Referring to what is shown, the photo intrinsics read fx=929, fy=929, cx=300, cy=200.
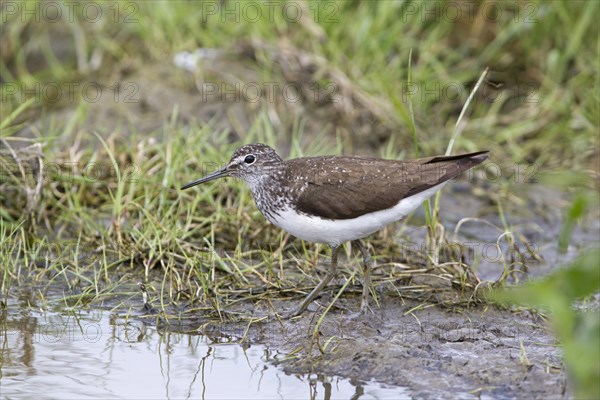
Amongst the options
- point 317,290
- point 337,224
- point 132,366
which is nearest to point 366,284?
point 317,290

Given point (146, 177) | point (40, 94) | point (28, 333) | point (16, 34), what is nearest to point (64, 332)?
point (28, 333)

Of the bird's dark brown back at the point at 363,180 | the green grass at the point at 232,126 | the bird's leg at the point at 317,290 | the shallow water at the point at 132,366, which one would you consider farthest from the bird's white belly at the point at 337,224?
the shallow water at the point at 132,366

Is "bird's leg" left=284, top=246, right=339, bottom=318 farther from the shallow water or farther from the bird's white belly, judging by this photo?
the shallow water

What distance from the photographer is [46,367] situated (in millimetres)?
5570

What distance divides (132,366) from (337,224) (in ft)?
5.17

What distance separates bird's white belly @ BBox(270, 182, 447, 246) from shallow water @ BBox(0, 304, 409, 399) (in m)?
0.81

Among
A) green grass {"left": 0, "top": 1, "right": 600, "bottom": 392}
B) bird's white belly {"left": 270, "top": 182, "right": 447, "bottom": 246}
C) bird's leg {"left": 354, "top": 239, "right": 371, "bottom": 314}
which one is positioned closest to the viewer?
bird's white belly {"left": 270, "top": 182, "right": 447, "bottom": 246}

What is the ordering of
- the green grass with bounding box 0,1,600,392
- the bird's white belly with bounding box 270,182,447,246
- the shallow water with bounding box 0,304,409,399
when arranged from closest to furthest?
the shallow water with bounding box 0,304,409,399, the bird's white belly with bounding box 270,182,447,246, the green grass with bounding box 0,1,600,392

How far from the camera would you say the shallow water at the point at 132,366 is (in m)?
5.27

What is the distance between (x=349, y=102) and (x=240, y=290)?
3.11 m

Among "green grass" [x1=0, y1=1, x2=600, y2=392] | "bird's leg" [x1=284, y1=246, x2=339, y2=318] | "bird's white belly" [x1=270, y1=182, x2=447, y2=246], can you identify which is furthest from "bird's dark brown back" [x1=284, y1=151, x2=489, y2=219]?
"green grass" [x1=0, y1=1, x2=600, y2=392]

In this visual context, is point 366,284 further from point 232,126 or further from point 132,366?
point 232,126

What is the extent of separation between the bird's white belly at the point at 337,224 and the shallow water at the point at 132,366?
0.81 m

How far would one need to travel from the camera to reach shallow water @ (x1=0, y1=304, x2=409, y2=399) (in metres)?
5.27
